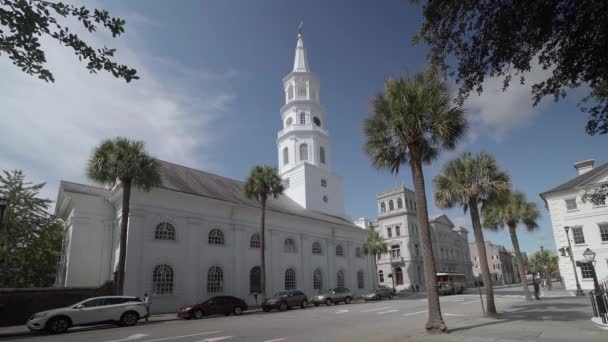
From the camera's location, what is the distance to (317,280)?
123ft

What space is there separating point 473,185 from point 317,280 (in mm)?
23473

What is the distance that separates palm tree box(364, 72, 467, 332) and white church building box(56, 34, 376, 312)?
710 inches

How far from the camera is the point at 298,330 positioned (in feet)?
43.1

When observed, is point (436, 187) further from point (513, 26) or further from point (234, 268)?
point (234, 268)

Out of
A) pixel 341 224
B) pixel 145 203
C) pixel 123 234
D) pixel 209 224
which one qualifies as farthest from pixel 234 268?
pixel 341 224

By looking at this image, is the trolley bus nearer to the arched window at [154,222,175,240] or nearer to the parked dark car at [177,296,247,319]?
the parked dark car at [177,296,247,319]

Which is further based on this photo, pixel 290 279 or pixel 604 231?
pixel 290 279

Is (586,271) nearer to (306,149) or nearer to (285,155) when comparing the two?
(306,149)

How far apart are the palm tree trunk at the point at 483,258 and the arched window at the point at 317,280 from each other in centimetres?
2158

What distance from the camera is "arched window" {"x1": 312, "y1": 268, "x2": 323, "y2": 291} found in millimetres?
37000

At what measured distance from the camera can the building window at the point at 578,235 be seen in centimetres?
3359

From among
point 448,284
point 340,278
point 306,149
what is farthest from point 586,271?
point 306,149

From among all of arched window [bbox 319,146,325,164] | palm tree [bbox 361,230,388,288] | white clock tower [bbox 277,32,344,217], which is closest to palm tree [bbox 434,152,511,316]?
white clock tower [bbox 277,32,344,217]

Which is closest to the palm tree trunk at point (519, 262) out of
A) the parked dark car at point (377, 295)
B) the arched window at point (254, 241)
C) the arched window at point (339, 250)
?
the parked dark car at point (377, 295)
